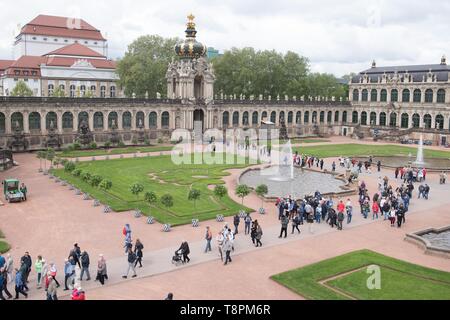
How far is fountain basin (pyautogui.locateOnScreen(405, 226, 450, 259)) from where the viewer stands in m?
26.5

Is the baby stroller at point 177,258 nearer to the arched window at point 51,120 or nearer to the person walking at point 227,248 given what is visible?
the person walking at point 227,248

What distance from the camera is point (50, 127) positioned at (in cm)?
7025

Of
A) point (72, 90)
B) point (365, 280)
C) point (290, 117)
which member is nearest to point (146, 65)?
point (72, 90)

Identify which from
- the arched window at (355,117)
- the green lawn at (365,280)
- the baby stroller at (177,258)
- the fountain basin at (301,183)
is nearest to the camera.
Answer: the green lawn at (365,280)

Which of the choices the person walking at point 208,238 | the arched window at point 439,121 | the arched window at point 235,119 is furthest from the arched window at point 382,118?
the person walking at point 208,238

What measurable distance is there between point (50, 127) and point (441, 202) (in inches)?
2152

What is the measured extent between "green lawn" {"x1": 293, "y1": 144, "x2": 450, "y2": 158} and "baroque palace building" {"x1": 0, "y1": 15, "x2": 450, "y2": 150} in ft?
37.1

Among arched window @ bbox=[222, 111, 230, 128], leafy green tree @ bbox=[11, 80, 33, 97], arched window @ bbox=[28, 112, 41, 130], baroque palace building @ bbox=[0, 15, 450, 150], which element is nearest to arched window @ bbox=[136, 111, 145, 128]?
baroque palace building @ bbox=[0, 15, 450, 150]

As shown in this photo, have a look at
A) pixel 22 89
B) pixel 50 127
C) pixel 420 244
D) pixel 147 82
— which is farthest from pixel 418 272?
pixel 22 89

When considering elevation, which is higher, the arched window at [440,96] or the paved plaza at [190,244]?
the arched window at [440,96]

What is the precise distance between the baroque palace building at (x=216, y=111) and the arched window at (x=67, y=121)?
0.16 metres

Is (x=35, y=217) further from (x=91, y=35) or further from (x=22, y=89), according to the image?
(x=91, y=35)

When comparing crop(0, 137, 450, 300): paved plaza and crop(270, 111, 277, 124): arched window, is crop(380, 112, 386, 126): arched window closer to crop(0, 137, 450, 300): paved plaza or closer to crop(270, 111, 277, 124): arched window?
crop(270, 111, 277, 124): arched window

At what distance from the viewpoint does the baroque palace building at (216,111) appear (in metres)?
70.8
